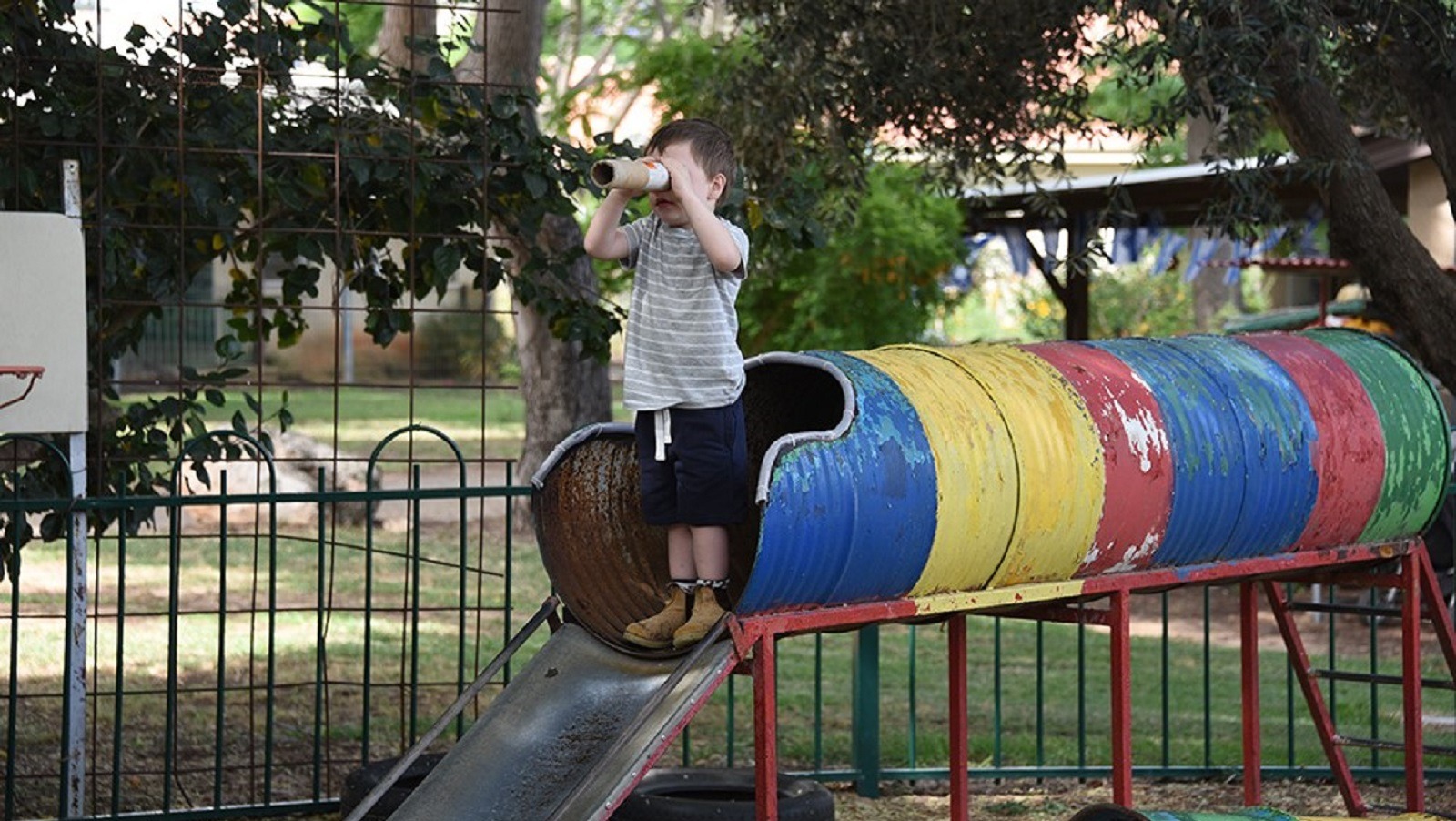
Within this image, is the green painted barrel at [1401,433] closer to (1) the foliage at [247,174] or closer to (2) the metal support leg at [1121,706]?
(2) the metal support leg at [1121,706]

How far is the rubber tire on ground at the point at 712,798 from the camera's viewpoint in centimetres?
556

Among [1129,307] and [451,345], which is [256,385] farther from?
[1129,307]

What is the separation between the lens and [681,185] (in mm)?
4602

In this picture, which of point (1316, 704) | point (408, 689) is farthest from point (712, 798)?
point (408, 689)

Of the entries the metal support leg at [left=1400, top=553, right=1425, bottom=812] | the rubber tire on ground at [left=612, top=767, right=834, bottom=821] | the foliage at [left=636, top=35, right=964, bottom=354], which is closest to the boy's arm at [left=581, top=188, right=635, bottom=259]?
the rubber tire on ground at [left=612, top=767, right=834, bottom=821]

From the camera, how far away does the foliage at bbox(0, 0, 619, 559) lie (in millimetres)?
6820

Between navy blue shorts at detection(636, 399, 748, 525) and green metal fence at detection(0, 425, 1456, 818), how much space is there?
162cm

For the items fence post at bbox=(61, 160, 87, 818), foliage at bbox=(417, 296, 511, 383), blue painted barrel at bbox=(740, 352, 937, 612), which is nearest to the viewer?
blue painted barrel at bbox=(740, 352, 937, 612)

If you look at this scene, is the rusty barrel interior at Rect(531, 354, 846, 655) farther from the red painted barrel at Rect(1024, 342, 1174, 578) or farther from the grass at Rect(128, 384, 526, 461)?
the grass at Rect(128, 384, 526, 461)

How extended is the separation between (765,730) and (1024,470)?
96cm

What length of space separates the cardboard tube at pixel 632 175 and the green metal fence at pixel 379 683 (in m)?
1.99

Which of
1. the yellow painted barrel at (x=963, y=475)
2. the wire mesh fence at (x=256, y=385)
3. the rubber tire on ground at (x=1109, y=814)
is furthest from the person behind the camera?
the wire mesh fence at (x=256, y=385)

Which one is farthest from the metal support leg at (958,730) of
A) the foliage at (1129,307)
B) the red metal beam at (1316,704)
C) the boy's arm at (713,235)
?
the foliage at (1129,307)

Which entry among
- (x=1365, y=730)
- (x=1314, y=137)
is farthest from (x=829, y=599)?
(x=1365, y=730)
